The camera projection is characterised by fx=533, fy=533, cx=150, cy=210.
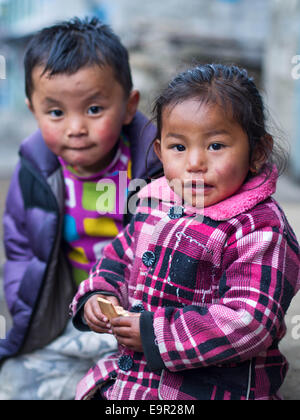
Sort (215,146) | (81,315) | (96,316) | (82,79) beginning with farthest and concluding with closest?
(82,79) < (81,315) < (96,316) < (215,146)

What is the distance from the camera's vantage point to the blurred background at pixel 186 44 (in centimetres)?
557

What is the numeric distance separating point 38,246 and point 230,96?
38.1 inches

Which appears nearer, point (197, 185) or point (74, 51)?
point (197, 185)

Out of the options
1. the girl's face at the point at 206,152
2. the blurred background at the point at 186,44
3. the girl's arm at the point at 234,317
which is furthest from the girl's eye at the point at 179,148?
the blurred background at the point at 186,44

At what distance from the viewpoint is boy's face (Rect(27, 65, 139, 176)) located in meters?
1.78

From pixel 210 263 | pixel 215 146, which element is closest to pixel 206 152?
pixel 215 146

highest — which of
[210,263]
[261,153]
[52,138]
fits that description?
A: [261,153]

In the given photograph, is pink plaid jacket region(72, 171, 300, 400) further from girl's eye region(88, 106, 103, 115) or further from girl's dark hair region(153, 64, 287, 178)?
girl's eye region(88, 106, 103, 115)

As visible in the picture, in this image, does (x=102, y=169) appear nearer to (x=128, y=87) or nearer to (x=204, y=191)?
(x=128, y=87)

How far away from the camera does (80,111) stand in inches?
71.0

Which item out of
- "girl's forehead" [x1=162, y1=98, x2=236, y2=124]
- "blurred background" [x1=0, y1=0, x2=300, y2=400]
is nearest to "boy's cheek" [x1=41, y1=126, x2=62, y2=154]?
"girl's forehead" [x1=162, y1=98, x2=236, y2=124]

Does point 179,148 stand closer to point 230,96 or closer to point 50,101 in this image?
point 230,96

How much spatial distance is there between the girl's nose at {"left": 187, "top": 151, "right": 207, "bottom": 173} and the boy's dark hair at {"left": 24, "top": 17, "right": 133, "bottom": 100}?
64cm

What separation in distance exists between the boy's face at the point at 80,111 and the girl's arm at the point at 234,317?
71 cm
